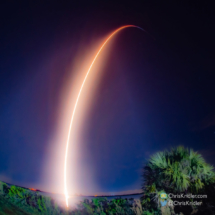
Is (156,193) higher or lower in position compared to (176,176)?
lower

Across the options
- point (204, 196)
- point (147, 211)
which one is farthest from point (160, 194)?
point (204, 196)

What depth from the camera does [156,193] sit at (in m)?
8.03

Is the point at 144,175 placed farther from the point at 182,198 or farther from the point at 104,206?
the point at 104,206

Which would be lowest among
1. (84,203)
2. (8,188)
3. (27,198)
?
(84,203)

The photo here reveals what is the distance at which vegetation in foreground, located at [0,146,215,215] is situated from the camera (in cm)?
768

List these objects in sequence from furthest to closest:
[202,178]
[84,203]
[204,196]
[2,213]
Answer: [84,203] → [202,178] → [204,196] → [2,213]

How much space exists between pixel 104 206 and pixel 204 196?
5379 millimetres

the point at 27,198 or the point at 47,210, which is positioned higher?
the point at 27,198

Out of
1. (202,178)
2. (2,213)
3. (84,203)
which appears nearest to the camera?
(2,213)

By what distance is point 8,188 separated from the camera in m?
9.50

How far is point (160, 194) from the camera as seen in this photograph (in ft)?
25.9

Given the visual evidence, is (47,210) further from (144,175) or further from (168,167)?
(168,167)

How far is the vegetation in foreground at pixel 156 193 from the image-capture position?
25.2ft

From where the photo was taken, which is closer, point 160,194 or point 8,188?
point 160,194
